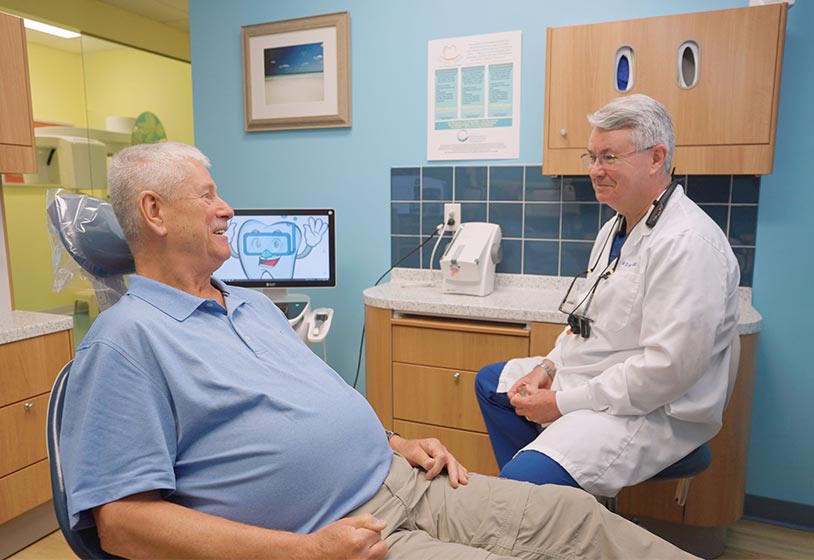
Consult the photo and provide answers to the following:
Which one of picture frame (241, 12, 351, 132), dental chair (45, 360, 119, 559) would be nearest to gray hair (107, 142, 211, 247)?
dental chair (45, 360, 119, 559)

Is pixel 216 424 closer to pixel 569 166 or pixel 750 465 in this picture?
pixel 569 166

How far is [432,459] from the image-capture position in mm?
1329

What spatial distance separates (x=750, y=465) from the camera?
2346mm

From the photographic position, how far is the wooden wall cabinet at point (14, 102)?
6.91 ft

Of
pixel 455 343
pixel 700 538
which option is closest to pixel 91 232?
pixel 455 343

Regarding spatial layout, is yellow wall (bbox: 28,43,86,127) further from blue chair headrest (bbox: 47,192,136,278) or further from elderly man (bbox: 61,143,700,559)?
elderly man (bbox: 61,143,700,559)

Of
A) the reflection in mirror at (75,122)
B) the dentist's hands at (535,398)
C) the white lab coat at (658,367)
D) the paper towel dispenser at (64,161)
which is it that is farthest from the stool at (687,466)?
the paper towel dispenser at (64,161)

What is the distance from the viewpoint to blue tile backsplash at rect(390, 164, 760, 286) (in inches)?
89.9

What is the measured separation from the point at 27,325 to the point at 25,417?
13.0 inches

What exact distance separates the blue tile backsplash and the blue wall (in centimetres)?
6

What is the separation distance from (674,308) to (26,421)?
2176 millimetres

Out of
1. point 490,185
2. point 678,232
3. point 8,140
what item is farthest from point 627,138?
point 8,140

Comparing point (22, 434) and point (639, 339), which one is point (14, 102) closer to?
point (22, 434)

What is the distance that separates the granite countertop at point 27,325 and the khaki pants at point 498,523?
1530 millimetres
